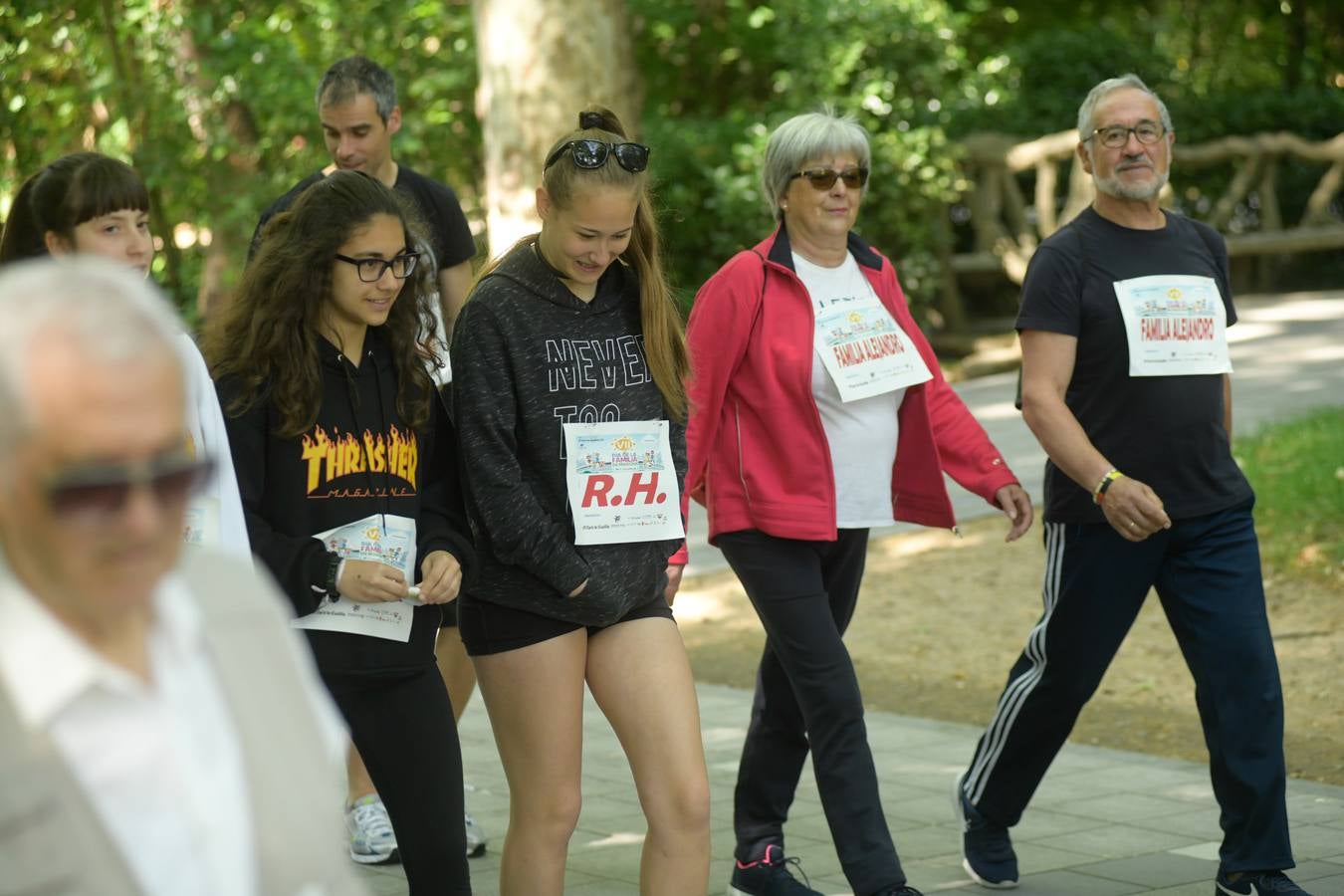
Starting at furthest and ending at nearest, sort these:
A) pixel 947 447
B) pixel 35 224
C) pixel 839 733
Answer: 1. pixel 947 447
2. pixel 839 733
3. pixel 35 224

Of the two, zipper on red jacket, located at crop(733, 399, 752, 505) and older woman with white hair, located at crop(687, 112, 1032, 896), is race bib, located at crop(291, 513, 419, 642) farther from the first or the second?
zipper on red jacket, located at crop(733, 399, 752, 505)

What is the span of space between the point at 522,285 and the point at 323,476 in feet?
2.06

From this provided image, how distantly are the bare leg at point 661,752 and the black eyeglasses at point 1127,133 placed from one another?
2020 mm

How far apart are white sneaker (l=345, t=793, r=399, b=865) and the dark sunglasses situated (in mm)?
3884

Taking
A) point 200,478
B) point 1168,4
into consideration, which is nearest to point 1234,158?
point 1168,4

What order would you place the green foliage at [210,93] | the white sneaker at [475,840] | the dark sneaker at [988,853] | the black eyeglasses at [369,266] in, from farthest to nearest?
the green foliage at [210,93] < the white sneaker at [475,840] < the dark sneaker at [988,853] < the black eyeglasses at [369,266]

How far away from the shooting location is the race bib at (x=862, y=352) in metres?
4.93

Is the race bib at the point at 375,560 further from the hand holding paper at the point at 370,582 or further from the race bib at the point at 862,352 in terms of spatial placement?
the race bib at the point at 862,352

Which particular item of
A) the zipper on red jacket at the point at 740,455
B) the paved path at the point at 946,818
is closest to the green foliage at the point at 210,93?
the paved path at the point at 946,818

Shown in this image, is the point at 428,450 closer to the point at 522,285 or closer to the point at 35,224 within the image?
the point at 522,285

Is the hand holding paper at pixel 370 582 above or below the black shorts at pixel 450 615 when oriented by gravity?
above

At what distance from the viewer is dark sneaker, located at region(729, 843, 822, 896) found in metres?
5.11

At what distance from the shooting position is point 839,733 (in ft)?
15.7

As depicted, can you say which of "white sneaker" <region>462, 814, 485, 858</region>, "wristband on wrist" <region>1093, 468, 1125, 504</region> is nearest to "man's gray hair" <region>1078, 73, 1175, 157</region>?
"wristband on wrist" <region>1093, 468, 1125, 504</region>
